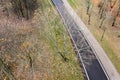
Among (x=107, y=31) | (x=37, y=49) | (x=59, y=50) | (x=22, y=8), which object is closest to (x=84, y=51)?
(x=59, y=50)

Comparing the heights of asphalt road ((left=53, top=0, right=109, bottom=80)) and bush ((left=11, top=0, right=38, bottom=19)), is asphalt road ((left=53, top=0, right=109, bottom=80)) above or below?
below

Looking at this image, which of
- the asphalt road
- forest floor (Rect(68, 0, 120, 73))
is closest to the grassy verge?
the asphalt road

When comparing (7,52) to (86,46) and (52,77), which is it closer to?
(52,77)

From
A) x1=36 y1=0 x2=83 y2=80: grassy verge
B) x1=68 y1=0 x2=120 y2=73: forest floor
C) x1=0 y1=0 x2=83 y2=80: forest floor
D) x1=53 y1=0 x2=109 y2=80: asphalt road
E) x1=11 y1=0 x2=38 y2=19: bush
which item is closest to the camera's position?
x1=0 y1=0 x2=83 y2=80: forest floor

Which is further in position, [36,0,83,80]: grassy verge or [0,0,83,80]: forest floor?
[36,0,83,80]: grassy verge

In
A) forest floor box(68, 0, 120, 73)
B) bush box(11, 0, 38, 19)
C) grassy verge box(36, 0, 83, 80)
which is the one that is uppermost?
bush box(11, 0, 38, 19)

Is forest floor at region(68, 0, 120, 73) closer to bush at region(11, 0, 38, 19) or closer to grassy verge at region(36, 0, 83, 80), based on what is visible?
grassy verge at region(36, 0, 83, 80)

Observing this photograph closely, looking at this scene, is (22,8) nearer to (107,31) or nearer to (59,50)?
(59,50)
